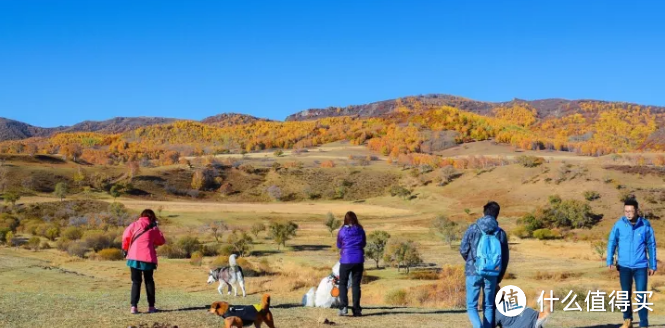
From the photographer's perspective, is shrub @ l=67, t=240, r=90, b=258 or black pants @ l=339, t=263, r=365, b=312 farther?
shrub @ l=67, t=240, r=90, b=258

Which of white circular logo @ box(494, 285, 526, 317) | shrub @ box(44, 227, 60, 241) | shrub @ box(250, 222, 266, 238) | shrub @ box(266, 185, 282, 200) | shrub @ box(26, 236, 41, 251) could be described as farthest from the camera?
shrub @ box(266, 185, 282, 200)

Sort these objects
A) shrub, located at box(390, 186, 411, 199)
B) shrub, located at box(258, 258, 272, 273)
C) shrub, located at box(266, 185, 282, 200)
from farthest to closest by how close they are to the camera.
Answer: shrub, located at box(266, 185, 282, 200), shrub, located at box(390, 186, 411, 199), shrub, located at box(258, 258, 272, 273)

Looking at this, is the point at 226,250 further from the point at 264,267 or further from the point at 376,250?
the point at 376,250

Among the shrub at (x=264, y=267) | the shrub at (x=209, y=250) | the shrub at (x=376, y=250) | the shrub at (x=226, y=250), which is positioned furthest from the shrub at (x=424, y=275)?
the shrub at (x=209, y=250)

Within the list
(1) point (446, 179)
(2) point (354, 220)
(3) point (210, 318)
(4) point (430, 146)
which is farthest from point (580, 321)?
(4) point (430, 146)

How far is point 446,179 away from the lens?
84.6 metres

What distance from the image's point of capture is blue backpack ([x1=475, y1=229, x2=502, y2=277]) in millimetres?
7406

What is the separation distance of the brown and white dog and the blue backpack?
2679mm

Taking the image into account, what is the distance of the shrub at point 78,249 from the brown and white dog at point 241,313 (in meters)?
22.6

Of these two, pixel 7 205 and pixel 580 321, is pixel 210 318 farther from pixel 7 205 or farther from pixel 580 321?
pixel 7 205

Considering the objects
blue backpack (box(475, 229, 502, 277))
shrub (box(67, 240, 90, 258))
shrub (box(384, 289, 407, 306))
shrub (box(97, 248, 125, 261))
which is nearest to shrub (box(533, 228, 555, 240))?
shrub (box(384, 289, 407, 306))

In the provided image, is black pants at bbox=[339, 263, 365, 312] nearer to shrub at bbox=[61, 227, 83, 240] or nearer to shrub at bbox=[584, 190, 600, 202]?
shrub at bbox=[61, 227, 83, 240]

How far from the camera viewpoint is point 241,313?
7.85 meters

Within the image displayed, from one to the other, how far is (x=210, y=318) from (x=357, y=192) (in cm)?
7735
